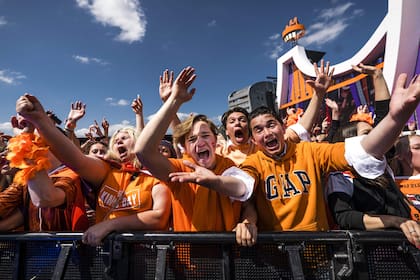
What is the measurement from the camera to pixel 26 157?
1.42 meters

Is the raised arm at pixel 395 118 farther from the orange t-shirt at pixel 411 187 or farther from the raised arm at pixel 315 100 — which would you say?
the orange t-shirt at pixel 411 187

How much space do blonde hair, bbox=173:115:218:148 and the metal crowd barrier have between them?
738 mm

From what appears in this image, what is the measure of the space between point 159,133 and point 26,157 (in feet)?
2.23

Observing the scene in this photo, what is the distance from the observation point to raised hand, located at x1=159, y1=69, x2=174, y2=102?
1799 mm

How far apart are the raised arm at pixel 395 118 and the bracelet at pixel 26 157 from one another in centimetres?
162

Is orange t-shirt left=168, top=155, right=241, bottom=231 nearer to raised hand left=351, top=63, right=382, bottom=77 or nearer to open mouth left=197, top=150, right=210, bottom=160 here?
open mouth left=197, top=150, right=210, bottom=160

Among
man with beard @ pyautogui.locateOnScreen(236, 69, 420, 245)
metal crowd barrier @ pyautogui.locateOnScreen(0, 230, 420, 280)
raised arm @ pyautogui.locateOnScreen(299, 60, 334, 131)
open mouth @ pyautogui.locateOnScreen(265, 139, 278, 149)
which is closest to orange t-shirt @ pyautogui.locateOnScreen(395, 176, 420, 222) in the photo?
raised arm @ pyautogui.locateOnScreen(299, 60, 334, 131)

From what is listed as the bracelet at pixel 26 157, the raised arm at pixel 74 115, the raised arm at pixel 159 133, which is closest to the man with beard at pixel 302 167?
the raised arm at pixel 159 133

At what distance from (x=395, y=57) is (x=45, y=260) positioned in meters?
11.0

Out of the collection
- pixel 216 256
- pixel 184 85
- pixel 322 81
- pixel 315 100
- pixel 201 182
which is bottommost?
pixel 216 256

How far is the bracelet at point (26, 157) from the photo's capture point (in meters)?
1.39

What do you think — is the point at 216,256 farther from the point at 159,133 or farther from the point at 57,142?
the point at 57,142

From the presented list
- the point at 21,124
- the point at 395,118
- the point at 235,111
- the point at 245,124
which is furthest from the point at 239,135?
the point at 21,124

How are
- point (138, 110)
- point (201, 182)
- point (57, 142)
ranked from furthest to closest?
point (138, 110)
point (57, 142)
point (201, 182)
